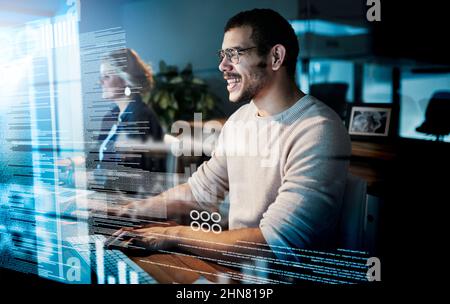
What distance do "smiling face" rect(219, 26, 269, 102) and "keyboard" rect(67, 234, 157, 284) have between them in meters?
0.59

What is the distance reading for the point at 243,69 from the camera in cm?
114

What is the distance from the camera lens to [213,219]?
1204 mm

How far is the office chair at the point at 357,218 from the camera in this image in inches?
39.3

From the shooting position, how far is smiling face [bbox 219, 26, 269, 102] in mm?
1119

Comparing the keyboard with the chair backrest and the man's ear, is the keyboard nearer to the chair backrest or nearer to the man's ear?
the chair backrest

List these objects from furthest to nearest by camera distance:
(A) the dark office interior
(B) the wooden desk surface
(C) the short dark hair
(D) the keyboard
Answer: (D) the keyboard → (B) the wooden desk surface → (C) the short dark hair → (A) the dark office interior

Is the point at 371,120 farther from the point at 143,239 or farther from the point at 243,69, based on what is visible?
the point at 143,239

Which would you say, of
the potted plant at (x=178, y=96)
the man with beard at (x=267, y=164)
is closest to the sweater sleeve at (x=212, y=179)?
the man with beard at (x=267, y=164)

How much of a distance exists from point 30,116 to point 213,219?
82 centimetres

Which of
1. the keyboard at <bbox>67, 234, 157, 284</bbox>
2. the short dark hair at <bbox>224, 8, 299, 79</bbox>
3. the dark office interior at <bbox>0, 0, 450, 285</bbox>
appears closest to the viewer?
the dark office interior at <bbox>0, 0, 450, 285</bbox>

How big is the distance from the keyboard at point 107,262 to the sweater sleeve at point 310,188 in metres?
0.44

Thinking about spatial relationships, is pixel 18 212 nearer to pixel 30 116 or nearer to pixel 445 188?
pixel 30 116

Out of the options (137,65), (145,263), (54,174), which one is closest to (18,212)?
(54,174)

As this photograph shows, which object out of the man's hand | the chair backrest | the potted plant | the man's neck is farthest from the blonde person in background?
the chair backrest
